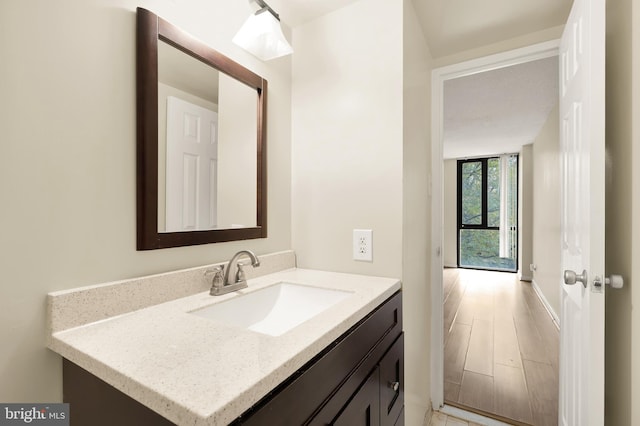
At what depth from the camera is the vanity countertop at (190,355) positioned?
0.48 metres

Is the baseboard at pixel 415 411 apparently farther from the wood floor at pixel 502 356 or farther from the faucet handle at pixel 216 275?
the faucet handle at pixel 216 275

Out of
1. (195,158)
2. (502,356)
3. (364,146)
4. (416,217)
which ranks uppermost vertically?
(364,146)

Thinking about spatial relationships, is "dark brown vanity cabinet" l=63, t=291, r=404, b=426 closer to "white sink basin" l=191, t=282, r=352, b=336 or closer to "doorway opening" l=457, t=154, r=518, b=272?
"white sink basin" l=191, t=282, r=352, b=336

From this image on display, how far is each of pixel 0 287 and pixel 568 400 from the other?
2.02m

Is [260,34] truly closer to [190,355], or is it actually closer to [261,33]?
[261,33]

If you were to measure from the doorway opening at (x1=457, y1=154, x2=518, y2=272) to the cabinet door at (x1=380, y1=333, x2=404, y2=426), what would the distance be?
572 centimetres

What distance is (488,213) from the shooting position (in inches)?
247

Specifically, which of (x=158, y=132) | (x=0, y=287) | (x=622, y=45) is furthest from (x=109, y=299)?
(x=622, y=45)

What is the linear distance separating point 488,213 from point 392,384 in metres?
6.07

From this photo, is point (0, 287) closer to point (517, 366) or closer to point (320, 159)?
point (320, 159)

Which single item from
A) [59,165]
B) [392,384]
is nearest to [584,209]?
[392,384]

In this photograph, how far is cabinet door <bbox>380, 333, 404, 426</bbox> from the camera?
1.06m

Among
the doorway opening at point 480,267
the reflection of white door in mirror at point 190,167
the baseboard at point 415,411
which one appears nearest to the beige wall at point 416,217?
the baseboard at point 415,411

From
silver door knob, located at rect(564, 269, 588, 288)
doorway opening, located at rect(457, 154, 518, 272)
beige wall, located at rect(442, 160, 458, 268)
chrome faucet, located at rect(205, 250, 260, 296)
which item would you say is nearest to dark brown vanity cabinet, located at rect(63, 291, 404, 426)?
chrome faucet, located at rect(205, 250, 260, 296)
